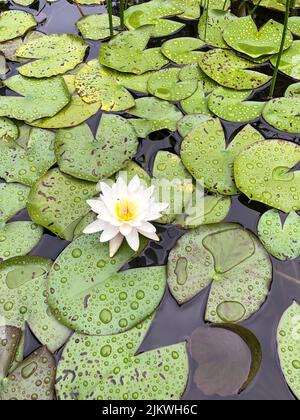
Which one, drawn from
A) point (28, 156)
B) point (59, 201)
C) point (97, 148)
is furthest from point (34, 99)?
point (59, 201)

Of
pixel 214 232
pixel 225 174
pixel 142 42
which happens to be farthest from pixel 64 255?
pixel 142 42

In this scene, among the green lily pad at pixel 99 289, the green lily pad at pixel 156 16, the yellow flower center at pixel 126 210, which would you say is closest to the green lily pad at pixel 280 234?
the green lily pad at pixel 99 289

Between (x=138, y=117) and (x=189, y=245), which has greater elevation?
(x=138, y=117)

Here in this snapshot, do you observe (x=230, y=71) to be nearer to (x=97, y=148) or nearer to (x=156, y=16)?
(x=156, y=16)

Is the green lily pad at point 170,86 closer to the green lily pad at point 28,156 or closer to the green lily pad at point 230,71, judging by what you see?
the green lily pad at point 230,71
